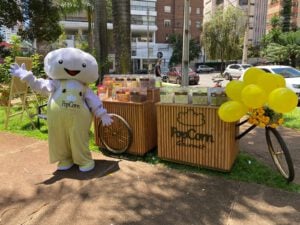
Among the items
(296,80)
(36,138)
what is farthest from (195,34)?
(36,138)

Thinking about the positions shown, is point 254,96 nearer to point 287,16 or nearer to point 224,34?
point 224,34

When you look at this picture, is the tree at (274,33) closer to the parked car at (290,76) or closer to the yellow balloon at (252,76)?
the parked car at (290,76)

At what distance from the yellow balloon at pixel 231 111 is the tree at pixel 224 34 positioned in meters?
29.3

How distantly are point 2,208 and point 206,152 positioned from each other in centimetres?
248

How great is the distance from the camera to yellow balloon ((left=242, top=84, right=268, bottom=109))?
3.18 metres

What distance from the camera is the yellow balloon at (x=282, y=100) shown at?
10.2 ft

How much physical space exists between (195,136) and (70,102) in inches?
67.1

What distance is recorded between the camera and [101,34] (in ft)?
44.4

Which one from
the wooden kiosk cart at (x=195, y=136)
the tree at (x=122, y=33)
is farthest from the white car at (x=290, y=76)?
the wooden kiosk cart at (x=195, y=136)

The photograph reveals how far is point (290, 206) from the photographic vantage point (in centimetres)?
304

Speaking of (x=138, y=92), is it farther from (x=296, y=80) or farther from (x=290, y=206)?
(x=296, y=80)

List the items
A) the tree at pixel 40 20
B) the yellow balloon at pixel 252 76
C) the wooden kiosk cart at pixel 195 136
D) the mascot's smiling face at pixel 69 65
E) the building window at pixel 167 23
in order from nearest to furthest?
the yellow balloon at pixel 252 76, the wooden kiosk cart at pixel 195 136, the mascot's smiling face at pixel 69 65, the tree at pixel 40 20, the building window at pixel 167 23

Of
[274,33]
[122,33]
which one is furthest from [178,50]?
[122,33]

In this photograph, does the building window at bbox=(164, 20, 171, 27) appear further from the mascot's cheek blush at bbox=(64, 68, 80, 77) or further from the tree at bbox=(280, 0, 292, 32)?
the mascot's cheek blush at bbox=(64, 68, 80, 77)
